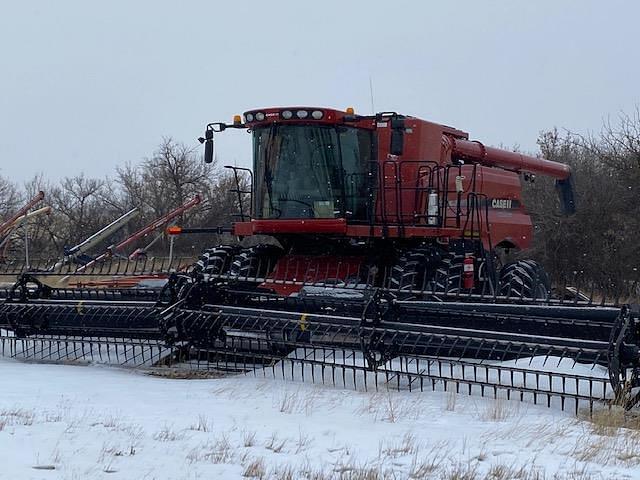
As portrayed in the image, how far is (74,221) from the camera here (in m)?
34.5

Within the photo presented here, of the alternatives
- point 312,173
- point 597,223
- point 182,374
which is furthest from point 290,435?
point 597,223

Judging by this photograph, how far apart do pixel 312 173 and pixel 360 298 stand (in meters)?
2.45

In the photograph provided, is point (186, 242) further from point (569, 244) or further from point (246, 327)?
point (246, 327)

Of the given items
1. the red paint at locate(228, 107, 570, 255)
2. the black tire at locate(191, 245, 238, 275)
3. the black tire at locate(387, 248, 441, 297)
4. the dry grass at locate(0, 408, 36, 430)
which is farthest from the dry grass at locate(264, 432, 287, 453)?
the black tire at locate(191, 245, 238, 275)

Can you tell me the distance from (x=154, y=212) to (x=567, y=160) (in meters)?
17.7

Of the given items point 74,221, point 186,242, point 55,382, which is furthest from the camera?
point 74,221

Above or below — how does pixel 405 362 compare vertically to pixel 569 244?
below

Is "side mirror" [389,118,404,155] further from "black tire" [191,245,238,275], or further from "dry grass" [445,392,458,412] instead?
"dry grass" [445,392,458,412]

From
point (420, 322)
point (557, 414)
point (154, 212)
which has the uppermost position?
point (154, 212)

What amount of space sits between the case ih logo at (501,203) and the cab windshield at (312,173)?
3.04m

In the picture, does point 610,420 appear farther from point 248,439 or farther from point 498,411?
point 248,439

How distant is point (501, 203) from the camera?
490 inches

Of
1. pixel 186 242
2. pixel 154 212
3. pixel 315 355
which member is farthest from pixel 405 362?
pixel 154 212

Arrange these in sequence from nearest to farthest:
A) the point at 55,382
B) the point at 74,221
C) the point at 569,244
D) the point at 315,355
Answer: the point at 55,382 → the point at 315,355 → the point at 569,244 → the point at 74,221
